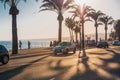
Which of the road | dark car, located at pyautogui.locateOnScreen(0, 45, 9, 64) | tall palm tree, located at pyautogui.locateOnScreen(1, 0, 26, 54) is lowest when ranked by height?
the road

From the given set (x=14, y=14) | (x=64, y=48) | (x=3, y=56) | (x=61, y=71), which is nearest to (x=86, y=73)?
(x=61, y=71)

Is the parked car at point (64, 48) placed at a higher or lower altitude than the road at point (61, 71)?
higher

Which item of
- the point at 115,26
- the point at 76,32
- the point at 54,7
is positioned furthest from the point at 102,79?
the point at 115,26

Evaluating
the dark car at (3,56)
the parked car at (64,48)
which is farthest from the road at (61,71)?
the parked car at (64,48)

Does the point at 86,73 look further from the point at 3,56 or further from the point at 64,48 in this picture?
the point at 64,48

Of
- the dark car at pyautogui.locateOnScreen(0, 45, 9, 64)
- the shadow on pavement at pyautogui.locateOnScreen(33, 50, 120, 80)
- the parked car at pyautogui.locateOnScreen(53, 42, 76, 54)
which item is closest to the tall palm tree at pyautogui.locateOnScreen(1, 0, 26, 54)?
the parked car at pyautogui.locateOnScreen(53, 42, 76, 54)

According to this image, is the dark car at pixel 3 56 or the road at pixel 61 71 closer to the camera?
the road at pixel 61 71

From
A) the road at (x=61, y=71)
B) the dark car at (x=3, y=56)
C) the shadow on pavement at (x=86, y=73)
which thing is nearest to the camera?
the shadow on pavement at (x=86, y=73)

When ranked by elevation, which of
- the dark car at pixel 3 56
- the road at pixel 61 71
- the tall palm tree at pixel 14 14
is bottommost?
the road at pixel 61 71

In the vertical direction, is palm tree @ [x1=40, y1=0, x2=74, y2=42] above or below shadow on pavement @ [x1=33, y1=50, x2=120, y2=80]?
above

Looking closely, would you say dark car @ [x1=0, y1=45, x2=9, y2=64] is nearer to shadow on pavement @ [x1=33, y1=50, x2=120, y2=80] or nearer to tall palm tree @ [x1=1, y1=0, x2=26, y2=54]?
shadow on pavement @ [x1=33, y1=50, x2=120, y2=80]

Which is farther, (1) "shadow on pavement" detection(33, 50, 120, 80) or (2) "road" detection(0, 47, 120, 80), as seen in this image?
(2) "road" detection(0, 47, 120, 80)

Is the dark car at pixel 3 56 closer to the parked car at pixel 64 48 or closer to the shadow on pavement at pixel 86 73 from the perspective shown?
the shadow on pavement at pixel 86 73

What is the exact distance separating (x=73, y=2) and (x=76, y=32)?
5615 cm
